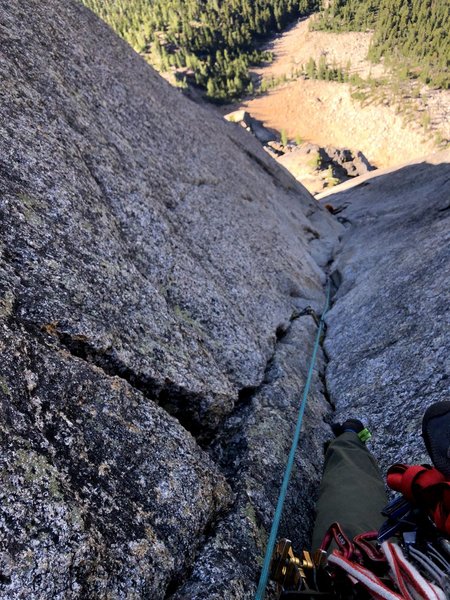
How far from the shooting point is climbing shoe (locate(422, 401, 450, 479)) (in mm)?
3954

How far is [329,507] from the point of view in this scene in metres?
5.81

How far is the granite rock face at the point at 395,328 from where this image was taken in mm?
7734

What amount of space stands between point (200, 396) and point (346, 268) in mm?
13362

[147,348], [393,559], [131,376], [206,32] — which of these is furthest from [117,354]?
[206,32]

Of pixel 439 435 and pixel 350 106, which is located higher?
pixel 350 106

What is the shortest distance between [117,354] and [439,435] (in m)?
4.22

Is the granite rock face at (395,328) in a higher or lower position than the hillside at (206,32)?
lower

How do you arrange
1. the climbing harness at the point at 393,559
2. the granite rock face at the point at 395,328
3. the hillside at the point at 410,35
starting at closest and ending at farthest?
the climbing harness at the point at 393,559
the granite rock face at the point at 395,328
the hillside at the point at 410,35

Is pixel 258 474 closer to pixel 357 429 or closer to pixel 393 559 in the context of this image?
pixel 357 429

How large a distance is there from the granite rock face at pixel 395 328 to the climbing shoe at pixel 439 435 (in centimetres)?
280

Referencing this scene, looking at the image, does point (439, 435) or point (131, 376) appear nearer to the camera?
point (439, 435)

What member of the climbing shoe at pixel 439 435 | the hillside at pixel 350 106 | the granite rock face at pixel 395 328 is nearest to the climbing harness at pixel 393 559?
the climbing shoe at pixel 439 435

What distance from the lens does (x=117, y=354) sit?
5645 mm

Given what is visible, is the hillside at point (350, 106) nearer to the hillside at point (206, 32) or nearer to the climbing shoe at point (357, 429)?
the hillside at point (206, 32)
